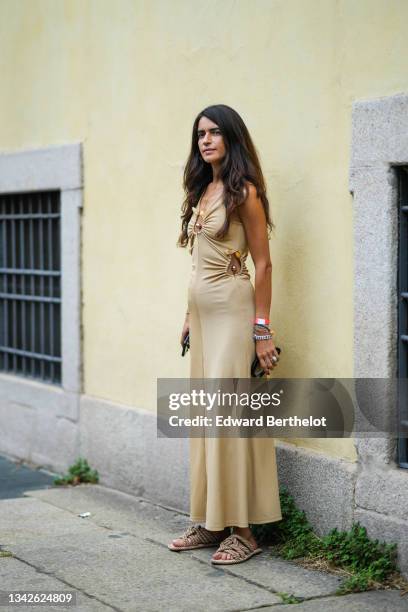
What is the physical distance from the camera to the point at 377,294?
5.03m

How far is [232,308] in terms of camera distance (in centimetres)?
531

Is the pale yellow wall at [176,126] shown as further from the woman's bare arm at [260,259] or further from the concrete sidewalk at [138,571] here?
the concrete sidewalk at [138,571]

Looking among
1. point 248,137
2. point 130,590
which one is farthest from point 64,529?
point 248,137

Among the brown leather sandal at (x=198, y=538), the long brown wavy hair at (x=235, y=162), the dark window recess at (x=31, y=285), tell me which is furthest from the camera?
the dark window recess at (x=31, y=285)

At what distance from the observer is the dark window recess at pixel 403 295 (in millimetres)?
4988

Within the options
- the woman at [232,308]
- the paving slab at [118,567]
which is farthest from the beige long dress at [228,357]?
the paving slab at [118,567]

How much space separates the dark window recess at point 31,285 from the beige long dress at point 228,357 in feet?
9.06

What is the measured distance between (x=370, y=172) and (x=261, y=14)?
4.16 ft

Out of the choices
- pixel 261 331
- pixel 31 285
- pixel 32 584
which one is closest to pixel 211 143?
pixel 261 331

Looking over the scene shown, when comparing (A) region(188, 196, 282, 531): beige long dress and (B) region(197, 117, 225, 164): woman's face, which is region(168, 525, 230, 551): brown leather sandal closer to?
(A) region(188, 196, 282, 531): beige long dress

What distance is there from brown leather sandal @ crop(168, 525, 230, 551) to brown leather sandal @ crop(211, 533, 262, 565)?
205 mm

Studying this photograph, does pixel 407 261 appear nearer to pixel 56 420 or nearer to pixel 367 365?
pixel 367 365

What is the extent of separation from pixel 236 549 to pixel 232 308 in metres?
1.21

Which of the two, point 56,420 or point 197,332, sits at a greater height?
point 197,332
